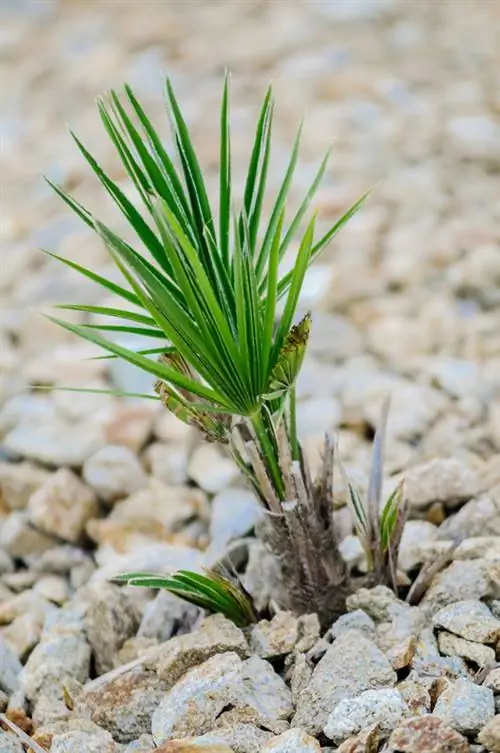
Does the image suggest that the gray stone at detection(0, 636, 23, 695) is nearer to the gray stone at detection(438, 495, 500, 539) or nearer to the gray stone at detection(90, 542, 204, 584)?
the gray stone at detection(90, 542, 204, 584)

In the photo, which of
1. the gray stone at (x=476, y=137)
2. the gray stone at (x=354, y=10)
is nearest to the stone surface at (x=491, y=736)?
the gray stone at (x=476, y=137)

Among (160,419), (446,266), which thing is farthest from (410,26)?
(160,419)

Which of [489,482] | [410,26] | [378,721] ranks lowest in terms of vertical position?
[378,721]

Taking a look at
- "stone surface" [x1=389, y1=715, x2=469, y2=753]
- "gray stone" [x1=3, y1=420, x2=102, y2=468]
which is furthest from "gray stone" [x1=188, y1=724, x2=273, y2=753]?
"gray stone" [x1=3, y1=420, x2=102, y2=468]

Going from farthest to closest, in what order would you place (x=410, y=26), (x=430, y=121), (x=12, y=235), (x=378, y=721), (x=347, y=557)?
(x=410, y=26)
(x=430, y=121)
(x=12, y=235)
(x=347, y=557)
(x=378, y=721)

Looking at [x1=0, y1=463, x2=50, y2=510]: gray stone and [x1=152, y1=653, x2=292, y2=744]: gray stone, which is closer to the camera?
[x1=152, y1=653, x2=292, y2=744]: gray stone

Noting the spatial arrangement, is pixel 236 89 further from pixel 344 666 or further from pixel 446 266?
pixel 344 666
